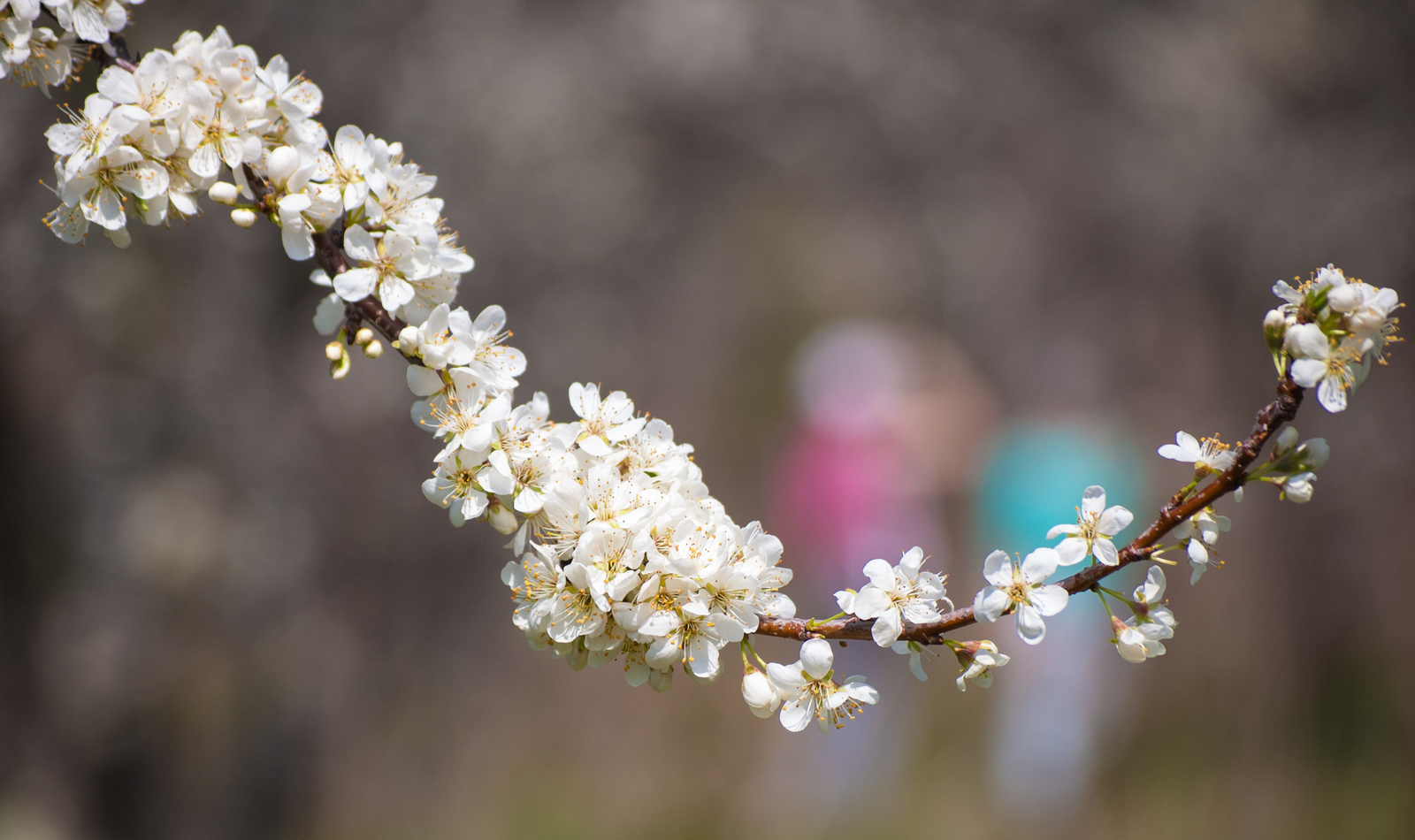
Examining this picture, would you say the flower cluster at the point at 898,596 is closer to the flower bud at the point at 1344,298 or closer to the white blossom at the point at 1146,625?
the white blossom at the point at 1146,625

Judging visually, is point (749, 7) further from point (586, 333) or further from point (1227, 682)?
point (1227, 682)

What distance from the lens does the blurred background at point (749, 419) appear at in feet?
10.0

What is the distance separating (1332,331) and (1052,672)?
12.4 feet

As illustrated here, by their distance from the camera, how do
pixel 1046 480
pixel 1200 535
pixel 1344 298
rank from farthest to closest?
pixel 1046 480 → pixel 1200 535 → pixel 1344 298

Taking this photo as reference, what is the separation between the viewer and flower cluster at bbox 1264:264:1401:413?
0.82 meters

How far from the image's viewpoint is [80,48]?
3.57 feet

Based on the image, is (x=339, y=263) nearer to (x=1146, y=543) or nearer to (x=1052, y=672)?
(x=1146, y=543)

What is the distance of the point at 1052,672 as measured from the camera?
4.20 meters

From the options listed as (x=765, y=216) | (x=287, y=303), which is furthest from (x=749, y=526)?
(x=765, y=216)

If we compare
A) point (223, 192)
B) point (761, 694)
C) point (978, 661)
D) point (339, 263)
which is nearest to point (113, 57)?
point (223, 192)

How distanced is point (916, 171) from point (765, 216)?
1.43m

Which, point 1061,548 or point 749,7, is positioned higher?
point 749,7

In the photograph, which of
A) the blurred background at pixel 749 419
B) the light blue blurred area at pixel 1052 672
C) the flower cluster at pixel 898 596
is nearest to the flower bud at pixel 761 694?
the flower cluster at pixel 898 596

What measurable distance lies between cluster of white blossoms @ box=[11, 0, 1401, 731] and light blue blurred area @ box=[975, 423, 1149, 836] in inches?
125
